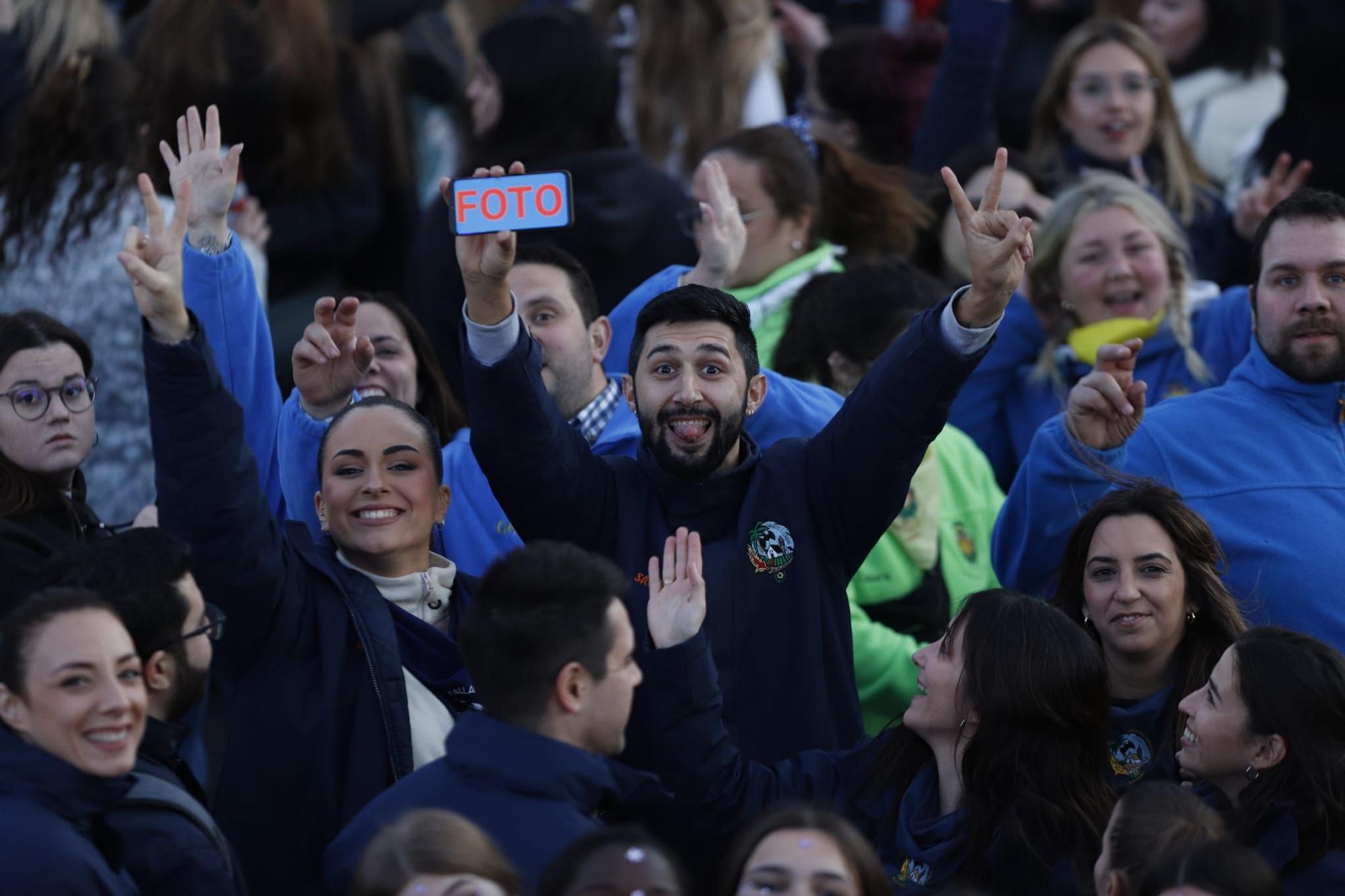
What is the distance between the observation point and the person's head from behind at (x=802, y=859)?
3.33m

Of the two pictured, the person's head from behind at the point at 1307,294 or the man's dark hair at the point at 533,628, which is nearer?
the man's dark hair at the point at 533,628

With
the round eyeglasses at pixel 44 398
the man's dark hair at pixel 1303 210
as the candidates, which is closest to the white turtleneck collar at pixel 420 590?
the round eyeglasses at pixel 44 398

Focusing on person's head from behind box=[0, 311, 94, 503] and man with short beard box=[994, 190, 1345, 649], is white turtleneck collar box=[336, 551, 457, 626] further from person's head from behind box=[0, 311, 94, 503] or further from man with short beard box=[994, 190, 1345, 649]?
man with short beard box=[994, 190, 1345, 649]

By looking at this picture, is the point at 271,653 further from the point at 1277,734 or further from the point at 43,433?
the point at 1277,734

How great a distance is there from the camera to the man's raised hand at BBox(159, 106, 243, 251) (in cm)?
480

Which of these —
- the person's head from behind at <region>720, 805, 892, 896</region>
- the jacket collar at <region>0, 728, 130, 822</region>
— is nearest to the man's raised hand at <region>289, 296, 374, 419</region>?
the jacket collar at <region>0, 728, 130, 822</region>

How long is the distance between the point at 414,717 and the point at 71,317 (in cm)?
200

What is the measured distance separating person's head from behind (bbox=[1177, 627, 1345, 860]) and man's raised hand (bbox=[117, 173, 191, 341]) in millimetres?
2246

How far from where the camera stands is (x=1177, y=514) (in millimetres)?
4668

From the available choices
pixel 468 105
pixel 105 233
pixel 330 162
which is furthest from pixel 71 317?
pixel 468 105

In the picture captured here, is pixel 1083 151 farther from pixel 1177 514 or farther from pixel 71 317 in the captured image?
pixel 71 317

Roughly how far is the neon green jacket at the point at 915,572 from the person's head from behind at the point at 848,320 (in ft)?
1.09

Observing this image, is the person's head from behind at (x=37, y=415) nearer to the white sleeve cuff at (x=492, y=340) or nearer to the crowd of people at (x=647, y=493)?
the crowd of people at (x=647, y=493)

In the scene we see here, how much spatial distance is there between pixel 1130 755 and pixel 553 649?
152 centimetres
